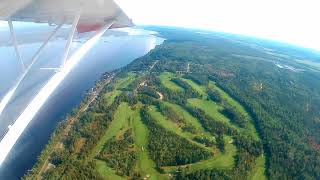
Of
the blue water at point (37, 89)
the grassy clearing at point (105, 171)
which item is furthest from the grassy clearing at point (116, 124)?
the blue water at point (37, 89)

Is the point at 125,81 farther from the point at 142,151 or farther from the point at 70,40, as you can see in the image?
the point at 70,40

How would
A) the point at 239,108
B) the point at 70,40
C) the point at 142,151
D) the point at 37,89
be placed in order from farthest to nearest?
the point at 239,108 < the point at 142,151 < the point at 37,89 < the point at 70,40

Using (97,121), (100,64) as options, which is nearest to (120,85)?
(100,64)

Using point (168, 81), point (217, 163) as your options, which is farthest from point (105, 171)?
point (168, 81)

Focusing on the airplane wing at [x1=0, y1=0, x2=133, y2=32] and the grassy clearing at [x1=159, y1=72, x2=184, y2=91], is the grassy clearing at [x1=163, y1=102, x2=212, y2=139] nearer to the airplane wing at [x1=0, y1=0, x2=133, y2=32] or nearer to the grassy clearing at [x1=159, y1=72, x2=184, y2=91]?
the grassy clearing at [x1=159, y1=72, x2=184, y2=91]

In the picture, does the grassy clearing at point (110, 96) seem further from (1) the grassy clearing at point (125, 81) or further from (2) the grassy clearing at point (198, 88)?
(2) the grassy clearing at point (198, 88)

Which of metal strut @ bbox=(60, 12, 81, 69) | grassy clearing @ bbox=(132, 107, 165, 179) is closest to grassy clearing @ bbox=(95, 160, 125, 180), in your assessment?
grassy clearing @ bbox=(132, 107, 165, 179)
